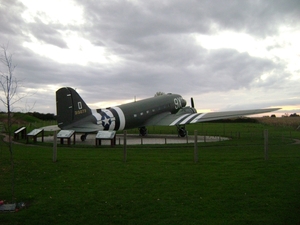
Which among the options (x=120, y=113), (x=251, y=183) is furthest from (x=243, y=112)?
(x=251, y=183)

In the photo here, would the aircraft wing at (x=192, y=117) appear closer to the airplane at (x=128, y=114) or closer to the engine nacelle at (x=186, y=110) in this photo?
the airplane at (x=128, y=114)

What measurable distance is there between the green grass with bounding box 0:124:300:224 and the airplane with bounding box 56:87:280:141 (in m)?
14.0

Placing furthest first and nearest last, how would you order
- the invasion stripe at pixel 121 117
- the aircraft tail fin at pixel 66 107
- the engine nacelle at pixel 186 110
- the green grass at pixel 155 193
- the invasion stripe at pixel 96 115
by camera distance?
the engine nacelle at pixel 186 110, the invasion stripe at pixel 121 117, the invasion stripe at pixel 96 115, the aircraft tail fin at pixel 66 107, the green grass at pixel 155 193

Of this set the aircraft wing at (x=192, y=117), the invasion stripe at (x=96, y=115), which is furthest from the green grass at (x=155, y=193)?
the aircraft wing at (x=192, y=117)

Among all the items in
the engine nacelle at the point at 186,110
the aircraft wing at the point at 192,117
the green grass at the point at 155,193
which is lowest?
the green grass at the point at 155,193

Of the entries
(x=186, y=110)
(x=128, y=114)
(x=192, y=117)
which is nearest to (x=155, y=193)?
(x=128, y=114)

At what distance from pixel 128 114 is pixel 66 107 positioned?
779 centimetres

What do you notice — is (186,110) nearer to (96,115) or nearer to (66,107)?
(96,115)

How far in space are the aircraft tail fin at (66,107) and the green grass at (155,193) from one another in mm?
13879

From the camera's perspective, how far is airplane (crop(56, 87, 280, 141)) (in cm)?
2636

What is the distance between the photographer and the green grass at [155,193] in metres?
6.59

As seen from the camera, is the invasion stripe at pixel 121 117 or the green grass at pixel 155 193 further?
the invasion stripe at pixel 121 117

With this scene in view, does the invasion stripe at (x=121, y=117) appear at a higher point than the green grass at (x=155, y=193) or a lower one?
higher

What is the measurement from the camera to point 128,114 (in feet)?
105
